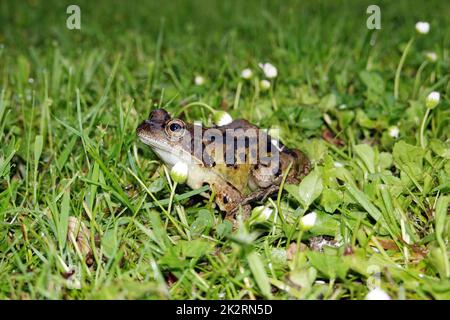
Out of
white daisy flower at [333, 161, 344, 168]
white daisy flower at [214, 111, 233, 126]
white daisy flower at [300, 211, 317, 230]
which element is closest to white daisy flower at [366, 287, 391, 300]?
white daisy flower at [300, 211, 317, 230]

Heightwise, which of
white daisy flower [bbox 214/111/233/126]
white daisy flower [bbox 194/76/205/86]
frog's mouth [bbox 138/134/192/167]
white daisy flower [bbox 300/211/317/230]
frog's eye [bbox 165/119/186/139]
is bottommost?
white daisy flower [bbox 300/211/317/230]

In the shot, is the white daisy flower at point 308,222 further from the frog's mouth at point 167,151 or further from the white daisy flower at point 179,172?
the frog's mouth at point 167,151

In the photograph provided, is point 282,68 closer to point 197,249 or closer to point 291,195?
point 291,195

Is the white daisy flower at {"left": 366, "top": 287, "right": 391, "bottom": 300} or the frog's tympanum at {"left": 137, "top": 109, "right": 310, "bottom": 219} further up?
the frog's tympanum at {"left": 137, "top": 109, "right": 310, "bottom": 219}

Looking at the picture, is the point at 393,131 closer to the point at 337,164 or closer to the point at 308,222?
the point at 337,164

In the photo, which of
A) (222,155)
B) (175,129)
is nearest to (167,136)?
(175,129)

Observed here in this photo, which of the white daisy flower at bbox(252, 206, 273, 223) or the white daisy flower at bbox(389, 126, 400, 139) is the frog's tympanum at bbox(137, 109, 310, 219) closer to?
the white daisy flower at bbox(252, 206, 273, 223)
